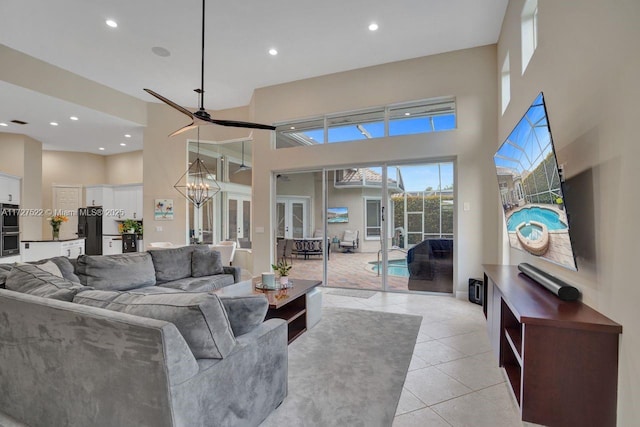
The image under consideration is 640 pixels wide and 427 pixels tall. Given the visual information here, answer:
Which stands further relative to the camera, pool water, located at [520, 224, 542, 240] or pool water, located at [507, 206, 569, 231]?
pool water, located at [520, 224, 542, 240]

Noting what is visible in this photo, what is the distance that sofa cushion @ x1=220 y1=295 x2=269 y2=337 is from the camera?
5.80 ft

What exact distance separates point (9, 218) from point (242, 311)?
7907 mm

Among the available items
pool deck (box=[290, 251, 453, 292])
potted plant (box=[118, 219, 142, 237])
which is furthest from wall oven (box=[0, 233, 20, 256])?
pool deck (box=[290, 251, 453, 292])

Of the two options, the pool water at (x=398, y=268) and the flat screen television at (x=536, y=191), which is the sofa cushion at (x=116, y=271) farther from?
the flat screen television at (x=536, y=191)

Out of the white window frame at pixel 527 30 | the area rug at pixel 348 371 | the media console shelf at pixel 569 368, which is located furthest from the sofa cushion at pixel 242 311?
the white window frame at pixel 527 30

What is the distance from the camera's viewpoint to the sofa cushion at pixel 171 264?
13.6 ft

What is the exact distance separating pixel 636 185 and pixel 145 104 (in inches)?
327

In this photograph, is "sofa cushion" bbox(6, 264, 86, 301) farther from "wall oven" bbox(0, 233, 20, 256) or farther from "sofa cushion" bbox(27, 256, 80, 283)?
"wall oven" bbox(0, 233, 20, 256)

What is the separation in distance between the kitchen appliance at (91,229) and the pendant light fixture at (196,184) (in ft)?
12.9

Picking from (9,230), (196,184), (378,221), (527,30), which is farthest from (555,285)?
(9,230)

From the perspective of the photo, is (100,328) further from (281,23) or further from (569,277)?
(281,23)

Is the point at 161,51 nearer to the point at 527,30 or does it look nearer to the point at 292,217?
the point at 292,217

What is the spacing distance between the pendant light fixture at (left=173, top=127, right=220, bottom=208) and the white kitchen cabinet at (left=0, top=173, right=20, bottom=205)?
3645 mm

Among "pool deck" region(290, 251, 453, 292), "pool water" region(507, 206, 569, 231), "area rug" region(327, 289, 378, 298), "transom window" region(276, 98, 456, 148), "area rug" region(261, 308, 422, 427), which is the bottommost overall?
"area rug" region(327, 289, 378, 298)
